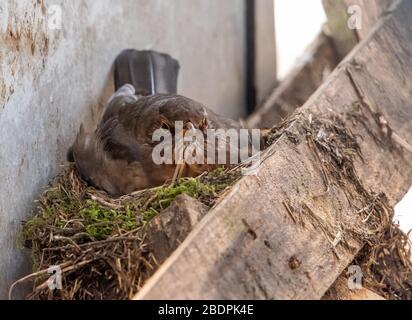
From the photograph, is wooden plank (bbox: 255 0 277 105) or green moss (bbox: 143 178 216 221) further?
wooden plank (bbox: 255 0 277 105)

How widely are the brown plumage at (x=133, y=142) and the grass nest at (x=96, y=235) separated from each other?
166mm

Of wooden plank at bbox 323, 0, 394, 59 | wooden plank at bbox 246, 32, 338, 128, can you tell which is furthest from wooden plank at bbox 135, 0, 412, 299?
wooden plank at bbox 246, 32, 338, 128

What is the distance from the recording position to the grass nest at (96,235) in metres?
3.38

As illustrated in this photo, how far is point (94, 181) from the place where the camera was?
194 inches

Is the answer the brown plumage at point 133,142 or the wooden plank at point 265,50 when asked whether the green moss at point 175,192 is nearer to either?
the brown plumage at point 133,142

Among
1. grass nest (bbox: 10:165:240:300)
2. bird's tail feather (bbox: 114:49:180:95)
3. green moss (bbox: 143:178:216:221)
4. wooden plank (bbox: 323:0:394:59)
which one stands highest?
wooden plank (bbox: 323:0:394:59)

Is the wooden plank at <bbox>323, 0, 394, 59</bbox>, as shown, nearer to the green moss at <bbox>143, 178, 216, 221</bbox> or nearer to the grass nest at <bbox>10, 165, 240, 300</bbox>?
the grass nest at <bbox>10, 165, 240, 300</bbox>

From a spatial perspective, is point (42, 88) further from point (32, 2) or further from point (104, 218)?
point (104, 218)

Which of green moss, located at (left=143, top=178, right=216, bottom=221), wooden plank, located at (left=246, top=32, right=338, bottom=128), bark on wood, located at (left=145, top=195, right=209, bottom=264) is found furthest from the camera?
wooden plank, located at (left=246, top=32, right=338, bottom=128)

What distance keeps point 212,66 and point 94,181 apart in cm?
261

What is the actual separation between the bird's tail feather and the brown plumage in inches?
18.1

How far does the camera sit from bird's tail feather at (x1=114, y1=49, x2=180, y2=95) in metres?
5.66

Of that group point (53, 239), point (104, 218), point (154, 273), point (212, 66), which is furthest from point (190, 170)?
point (212, 66)

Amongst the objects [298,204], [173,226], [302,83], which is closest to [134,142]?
[298,204]
